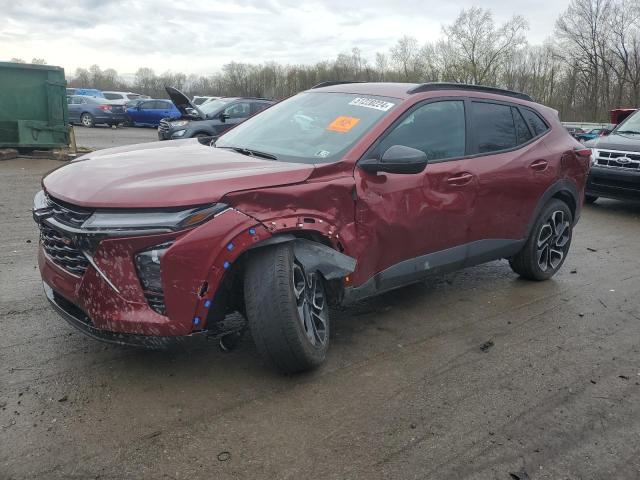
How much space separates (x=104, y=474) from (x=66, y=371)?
105cm

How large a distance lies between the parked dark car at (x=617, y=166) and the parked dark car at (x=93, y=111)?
78.0 ft

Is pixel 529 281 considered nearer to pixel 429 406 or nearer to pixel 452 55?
pixel 429 406

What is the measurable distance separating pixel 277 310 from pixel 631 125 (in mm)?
9280

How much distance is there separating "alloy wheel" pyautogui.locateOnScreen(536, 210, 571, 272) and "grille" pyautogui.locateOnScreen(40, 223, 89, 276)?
401 cm

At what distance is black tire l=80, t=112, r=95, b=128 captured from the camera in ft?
91.4

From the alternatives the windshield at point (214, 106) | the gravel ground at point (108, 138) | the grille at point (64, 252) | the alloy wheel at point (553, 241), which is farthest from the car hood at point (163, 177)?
the gravel ground at point (108, 138)

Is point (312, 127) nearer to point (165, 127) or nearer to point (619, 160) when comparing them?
point (619, 160)

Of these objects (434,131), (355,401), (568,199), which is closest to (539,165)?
(568,199)

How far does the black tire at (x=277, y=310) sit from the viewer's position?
3113mm

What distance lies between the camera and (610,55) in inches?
1583

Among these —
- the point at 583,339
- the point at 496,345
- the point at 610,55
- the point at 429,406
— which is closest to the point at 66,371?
the point at 429,406

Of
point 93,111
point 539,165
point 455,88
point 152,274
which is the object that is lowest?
point 152,274

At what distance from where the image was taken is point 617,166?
918cm

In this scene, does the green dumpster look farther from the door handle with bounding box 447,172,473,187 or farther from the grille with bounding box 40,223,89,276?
the door handle with bounding box 447,172,473,187
